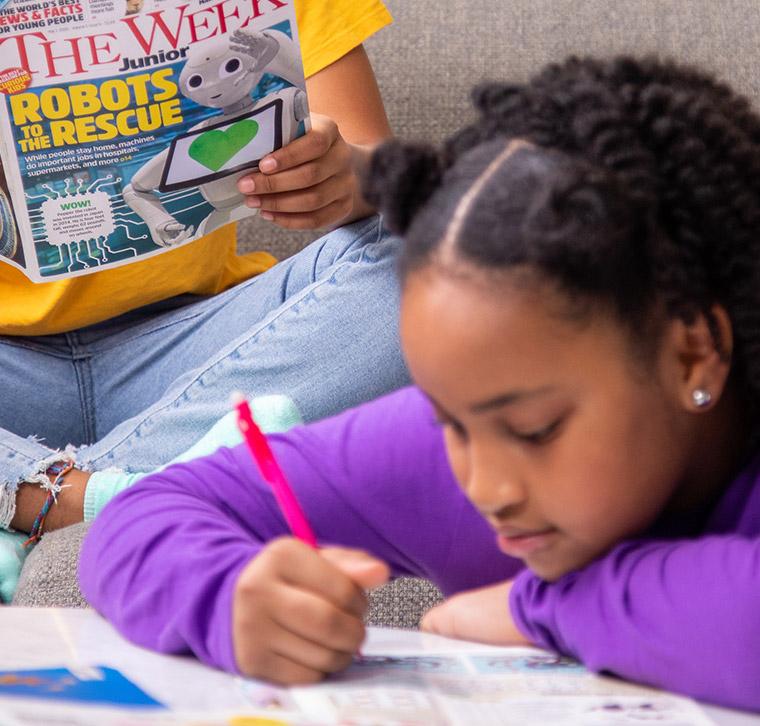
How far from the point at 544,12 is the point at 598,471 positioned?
3.73 feet

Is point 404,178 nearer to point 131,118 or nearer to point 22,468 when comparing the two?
point 131,118

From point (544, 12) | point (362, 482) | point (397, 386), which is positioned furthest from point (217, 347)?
point (544, 12)

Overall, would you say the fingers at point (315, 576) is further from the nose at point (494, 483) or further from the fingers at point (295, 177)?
the fingers at point (295, 177)

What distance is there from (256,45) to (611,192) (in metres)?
0.56

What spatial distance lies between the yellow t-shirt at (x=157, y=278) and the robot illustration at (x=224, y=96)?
19 cm

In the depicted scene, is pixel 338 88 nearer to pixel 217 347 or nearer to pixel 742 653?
pixel 217 347

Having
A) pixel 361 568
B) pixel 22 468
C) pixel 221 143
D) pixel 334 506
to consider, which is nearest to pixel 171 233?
pixel 221 143

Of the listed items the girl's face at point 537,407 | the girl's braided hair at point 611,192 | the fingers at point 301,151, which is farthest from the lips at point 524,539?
the fingers at point 301,151

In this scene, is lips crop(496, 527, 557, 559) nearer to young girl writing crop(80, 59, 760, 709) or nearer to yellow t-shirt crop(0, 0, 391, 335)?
young girl writing crop(80, 59, 760, 709)

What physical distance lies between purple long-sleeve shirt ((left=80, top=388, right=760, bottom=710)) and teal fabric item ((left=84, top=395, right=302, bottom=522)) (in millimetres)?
262

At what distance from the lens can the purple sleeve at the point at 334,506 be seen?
0.71m

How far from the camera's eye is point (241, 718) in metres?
0.52

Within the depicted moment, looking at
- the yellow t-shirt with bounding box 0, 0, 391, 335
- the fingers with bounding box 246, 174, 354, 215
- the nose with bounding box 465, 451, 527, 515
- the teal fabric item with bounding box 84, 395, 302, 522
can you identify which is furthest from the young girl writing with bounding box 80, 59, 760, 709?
the yellow t-shirt with bounding box 0, 0, 391, 335

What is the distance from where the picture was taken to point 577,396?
0.56m
